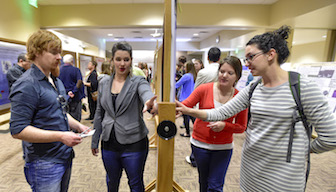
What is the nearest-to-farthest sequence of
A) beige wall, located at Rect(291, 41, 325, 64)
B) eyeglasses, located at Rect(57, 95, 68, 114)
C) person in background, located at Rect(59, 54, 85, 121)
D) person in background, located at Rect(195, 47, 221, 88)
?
eyeglasses, located at Rect(57, 95, 68, 114) → person in background, located at Rect(195, 47, 221, 88) → person in background, located at Rect(59, 54, 85, 121) → beige wall, located at Rect(291, 41, 325, 64)

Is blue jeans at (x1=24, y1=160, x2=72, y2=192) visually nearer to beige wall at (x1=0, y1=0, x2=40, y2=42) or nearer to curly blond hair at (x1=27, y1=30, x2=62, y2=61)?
curly blond hair at (x1=27, y1=30, x2=62, y2=61)

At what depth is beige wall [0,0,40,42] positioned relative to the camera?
402cm

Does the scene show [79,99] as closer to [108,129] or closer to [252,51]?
[108,129]

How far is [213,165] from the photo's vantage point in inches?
55.3

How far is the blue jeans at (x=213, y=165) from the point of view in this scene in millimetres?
1390

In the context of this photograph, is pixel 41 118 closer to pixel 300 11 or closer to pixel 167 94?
Result: pixel 167 94

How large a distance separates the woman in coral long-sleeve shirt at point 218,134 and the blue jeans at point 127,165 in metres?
0.49

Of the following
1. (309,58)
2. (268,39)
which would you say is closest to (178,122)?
(268,39)

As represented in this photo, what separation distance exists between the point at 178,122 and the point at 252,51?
13.3 feet

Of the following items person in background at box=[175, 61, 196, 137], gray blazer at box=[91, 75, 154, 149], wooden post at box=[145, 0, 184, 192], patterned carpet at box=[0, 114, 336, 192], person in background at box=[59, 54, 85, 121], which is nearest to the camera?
wooden post at box=[145, 0, 184, 192]

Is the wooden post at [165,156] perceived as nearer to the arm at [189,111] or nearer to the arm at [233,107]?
the arm at [189,111]

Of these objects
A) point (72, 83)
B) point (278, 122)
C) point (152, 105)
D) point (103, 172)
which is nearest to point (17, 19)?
point (72, 83)

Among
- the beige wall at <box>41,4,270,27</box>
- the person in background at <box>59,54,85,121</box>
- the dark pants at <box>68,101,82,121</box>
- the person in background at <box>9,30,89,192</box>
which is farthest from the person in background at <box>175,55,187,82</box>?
the person in background at <box>9,30,89,192</box>

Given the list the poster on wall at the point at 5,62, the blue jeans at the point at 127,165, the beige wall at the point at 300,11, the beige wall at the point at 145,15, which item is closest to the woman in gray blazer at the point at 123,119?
the blue jeans at the point at 127,165
